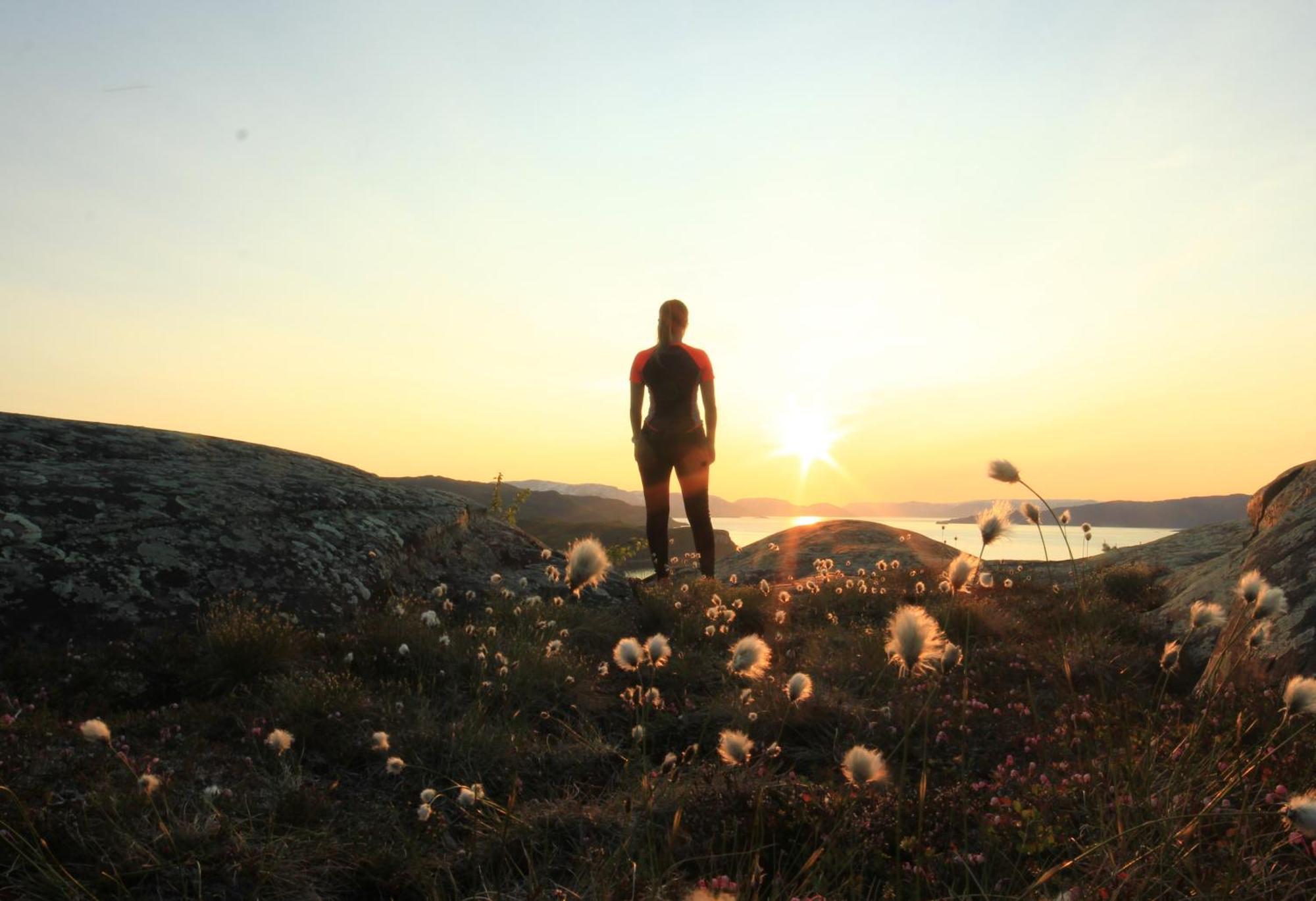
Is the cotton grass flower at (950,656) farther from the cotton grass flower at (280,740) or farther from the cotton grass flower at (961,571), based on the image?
the cotton grass flower at (280,740)

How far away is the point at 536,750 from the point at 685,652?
2.10m

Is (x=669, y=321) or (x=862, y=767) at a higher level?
(x=669, y=321)

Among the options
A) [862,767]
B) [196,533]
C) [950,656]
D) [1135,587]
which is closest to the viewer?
[862,767]

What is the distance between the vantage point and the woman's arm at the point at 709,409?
906cm

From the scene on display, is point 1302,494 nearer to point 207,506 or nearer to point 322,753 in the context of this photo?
point 322,753

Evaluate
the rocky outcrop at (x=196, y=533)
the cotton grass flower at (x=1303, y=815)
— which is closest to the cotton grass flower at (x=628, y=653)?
the cotton grass flower at (x=1303, y=815)

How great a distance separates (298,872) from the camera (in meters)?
2.75

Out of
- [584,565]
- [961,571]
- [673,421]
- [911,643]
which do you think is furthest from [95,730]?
[673,421]

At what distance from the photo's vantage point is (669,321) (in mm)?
8875

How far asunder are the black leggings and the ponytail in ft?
3.30

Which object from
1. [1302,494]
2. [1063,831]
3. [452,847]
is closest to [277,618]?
[452,847]

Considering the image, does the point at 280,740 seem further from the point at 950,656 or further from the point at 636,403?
the point at 636,403

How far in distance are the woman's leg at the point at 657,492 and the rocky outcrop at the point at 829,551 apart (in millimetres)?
3054

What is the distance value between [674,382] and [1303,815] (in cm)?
720
